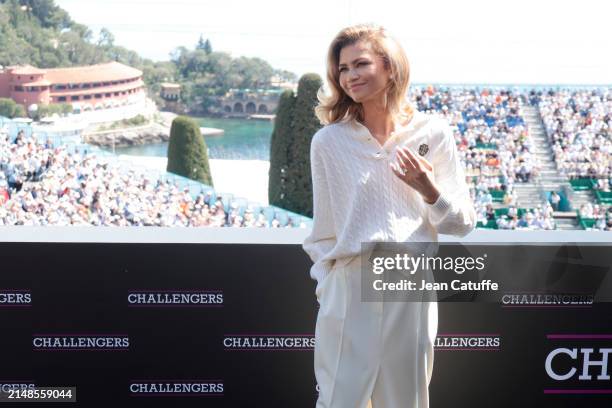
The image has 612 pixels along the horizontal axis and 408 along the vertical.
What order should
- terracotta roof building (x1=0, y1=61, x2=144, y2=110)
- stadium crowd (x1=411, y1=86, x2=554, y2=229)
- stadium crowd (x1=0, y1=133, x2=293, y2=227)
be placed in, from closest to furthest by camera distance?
stadium crowd (x1=0, y1=133, x2=293, y2=227) < stadium crowd (x1=411, y1=86, x2=554, y2=229) < terracotta roof building (x1=0, y1=61, x2=144, y2=110)

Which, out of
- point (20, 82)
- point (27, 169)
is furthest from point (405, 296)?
point (20, 82)

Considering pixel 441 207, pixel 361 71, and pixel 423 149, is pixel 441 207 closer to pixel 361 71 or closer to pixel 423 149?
pixel 423 149

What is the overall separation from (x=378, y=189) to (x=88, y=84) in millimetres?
24308

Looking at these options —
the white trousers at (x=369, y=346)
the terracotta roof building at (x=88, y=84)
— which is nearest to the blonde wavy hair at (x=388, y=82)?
the white trousers at (x=369, y=346)

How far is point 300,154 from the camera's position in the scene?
19266mm

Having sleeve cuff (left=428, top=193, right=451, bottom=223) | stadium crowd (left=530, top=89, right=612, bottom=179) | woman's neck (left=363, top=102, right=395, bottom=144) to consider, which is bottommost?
stadium crowd (left=530, top=89, right=612, bottom=179)

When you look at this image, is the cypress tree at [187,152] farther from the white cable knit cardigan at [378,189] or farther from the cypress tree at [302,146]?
the white cable knit cardigan at [378,189]

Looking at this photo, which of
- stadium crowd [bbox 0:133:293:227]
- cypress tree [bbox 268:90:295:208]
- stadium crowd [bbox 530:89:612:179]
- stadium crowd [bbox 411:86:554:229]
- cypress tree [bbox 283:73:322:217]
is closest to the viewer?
stadium crowd [bbox 0:133:293:227]

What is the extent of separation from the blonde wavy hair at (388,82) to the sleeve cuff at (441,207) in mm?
223

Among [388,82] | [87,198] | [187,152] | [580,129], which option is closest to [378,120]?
[388,82]

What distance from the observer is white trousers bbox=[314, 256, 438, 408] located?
1856mm

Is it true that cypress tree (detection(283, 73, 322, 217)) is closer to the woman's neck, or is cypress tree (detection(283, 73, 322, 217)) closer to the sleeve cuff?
the woman's neck

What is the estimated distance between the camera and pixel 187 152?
2200 centimetres

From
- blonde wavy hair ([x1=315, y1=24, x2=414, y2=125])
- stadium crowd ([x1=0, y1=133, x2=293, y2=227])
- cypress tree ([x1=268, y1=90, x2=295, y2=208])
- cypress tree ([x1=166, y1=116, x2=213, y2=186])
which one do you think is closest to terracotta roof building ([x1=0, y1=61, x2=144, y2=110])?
cypress tree ([x1=166, y1=116, x2=213, y2=186])
